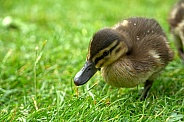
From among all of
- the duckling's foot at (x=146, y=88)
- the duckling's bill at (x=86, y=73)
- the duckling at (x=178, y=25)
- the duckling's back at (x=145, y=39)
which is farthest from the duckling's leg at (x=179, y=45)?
the duckling's bill at (x=86, y=73)

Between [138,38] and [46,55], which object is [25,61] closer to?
[46,55]

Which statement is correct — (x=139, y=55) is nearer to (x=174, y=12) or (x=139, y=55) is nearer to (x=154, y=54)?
(x=154, y=54)

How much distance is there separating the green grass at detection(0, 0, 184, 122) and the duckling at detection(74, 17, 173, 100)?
0.47 ft

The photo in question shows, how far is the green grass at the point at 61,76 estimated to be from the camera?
106 inches

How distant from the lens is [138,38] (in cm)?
306

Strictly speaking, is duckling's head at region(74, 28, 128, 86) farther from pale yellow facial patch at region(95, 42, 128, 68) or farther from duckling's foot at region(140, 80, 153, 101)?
duckling's foot at region(140, 80, 153, 101)

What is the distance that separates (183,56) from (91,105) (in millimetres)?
1443

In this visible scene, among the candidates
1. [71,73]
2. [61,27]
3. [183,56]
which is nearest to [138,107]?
[71,73]

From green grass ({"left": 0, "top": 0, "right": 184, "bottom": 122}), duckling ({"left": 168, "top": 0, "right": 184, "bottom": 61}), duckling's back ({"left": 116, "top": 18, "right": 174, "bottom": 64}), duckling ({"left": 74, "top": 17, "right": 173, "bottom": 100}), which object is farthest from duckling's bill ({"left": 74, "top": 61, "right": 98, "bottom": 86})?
duckling ({"left": 168, "top": 0, "right": 184, "bottom": 61})

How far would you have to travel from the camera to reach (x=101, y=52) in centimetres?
271

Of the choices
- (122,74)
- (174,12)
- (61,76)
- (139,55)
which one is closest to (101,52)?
(122,74)

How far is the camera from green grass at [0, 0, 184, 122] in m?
2.70

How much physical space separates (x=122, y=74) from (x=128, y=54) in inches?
6.2

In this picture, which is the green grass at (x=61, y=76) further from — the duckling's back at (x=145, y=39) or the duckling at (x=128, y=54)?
the duckling's back at (x=145, y=39)
